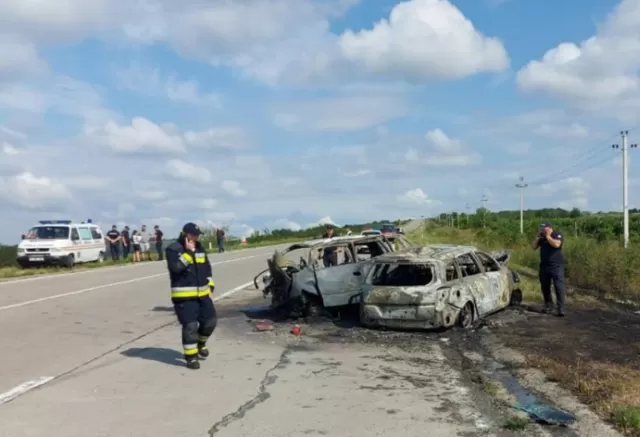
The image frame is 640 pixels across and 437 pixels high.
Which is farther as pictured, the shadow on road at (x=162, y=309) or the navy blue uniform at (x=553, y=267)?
the shadow on road at (x=162, y=309)

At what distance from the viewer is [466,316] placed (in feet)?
41.0

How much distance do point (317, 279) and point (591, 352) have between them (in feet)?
16.7

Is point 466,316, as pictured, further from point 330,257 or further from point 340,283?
point 330,257

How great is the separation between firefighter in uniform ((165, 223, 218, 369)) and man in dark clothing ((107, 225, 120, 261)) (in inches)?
1046

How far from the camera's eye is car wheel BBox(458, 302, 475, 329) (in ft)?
40.6

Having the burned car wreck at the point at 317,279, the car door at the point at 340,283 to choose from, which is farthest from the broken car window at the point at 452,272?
the car door at the point at 340,283

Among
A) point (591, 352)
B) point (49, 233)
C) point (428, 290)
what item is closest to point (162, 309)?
point (428, 290)

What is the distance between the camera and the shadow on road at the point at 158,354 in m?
9.62

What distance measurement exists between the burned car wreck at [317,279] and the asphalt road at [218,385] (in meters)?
1.00

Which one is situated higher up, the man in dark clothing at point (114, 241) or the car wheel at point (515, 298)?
the man in dark clothing at point (114, 241)

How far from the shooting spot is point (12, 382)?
8273 millimetres

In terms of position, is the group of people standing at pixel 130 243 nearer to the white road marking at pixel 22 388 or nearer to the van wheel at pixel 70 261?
the van wheel at pixel 70 261

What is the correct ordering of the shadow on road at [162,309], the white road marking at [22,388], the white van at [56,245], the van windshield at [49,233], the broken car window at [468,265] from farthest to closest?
the van windshield at [49,233] < the white van at [56,245] < the shadow on road at [162,309] < the broken car window at [468,265] < the white road marking at [22,388]

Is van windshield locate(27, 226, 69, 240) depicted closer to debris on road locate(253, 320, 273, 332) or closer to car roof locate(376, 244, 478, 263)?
debris on road locate(253, 320, 273, 332)
